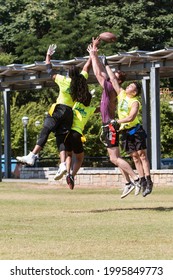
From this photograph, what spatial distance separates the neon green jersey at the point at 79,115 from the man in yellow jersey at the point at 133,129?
561 mm

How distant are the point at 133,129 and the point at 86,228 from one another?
13.3ft

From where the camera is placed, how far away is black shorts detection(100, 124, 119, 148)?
1638 cm

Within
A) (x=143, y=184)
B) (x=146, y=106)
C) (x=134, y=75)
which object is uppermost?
(x=134, y=75)

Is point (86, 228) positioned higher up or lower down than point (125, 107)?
lower down

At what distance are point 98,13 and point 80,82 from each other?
53833 mm

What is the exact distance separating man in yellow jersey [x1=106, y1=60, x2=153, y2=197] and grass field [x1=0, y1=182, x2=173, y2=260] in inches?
18.0

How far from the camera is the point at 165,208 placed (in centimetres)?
1623

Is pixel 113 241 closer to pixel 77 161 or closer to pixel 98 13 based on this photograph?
pixel 77 161

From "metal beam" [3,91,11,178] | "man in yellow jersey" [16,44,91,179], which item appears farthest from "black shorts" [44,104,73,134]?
"metal beam" [3,91,11,178]

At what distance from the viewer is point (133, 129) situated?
1681cm

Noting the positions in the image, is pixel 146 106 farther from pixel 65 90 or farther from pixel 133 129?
pixel 65 90

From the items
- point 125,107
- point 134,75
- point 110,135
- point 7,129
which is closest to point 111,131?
point 110,135

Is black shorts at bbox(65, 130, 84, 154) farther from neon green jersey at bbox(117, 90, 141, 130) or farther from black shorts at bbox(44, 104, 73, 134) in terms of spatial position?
neon green jersey at bbox(117, 90, 141, 130)

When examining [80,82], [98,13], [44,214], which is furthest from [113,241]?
[98,13]
